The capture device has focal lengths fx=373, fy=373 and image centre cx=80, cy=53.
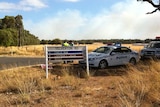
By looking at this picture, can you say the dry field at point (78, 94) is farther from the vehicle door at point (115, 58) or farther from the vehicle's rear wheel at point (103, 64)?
the vehicle door at point (115, 58)

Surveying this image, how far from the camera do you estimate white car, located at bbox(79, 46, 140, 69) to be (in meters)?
23.4

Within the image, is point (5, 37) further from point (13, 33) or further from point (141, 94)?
point (141, 94)

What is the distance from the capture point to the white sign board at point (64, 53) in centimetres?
1867

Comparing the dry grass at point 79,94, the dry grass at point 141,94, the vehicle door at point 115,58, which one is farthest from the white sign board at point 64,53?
the dry grass at point 141,94

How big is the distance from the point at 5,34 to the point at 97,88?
72.5 metres

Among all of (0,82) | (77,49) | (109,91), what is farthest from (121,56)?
(109,91)

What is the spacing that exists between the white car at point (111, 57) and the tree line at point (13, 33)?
52.5 meters

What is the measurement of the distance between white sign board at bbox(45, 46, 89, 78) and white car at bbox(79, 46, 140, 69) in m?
3.75

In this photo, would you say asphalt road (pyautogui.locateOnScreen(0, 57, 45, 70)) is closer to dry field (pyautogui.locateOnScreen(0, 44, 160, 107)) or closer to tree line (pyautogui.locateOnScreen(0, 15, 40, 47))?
dry field (pyautogui.locateOnScreen(0, 44, 160, 107))

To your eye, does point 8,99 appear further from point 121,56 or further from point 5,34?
point 5,34

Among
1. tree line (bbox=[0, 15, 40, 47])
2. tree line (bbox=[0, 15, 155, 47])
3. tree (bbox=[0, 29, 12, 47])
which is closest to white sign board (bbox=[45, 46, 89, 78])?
tree line (bbox=[0, 15, 155, 47])

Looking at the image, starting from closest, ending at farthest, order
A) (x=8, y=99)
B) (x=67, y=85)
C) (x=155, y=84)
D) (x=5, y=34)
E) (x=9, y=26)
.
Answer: (x=155, y=84), (x=8, y=99), (x=67, y=85), (x=5, y=34), (x=9, y=26)

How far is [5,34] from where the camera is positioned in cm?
8338

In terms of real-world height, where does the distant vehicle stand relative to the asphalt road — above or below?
above
